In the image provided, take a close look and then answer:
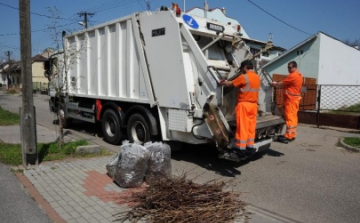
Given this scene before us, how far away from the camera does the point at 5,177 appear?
4.86m

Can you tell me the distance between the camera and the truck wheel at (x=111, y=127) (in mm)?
7436

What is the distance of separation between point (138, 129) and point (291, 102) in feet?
10.9

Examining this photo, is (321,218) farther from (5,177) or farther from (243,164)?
(5,177)

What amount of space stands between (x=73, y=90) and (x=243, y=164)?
5.59m

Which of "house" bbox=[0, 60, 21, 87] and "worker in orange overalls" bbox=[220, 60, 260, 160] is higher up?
"house" bbox=[0, 60, 21, 87]

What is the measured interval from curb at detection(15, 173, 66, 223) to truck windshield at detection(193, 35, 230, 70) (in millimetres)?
3871

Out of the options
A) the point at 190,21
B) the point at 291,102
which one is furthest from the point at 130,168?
the point at 291,102

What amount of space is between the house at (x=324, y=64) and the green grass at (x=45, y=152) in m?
13.6

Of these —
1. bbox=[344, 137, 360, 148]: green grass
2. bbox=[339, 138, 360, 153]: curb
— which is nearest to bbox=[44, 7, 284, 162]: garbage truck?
bbox=[339, 138, 360, 153]: curb

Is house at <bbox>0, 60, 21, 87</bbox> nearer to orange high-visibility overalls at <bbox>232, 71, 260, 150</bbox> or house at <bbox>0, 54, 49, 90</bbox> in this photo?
house at <bbox>0, 54, 49, 90</bbox>

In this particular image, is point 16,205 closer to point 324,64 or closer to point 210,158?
point 210,158

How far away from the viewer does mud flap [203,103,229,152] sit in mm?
5014

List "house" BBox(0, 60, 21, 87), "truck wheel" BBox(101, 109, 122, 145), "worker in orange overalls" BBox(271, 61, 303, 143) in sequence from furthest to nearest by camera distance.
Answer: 1. "house" BBox(0, 60, 21, 87)
2. "truck wheel" BBox(101, 109, 122, 145)
3. "worker in orange overalls" BBox(271, 61, 303, 143)

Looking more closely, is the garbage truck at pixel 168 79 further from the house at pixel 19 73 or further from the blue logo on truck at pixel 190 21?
the house at pixel 19 73
